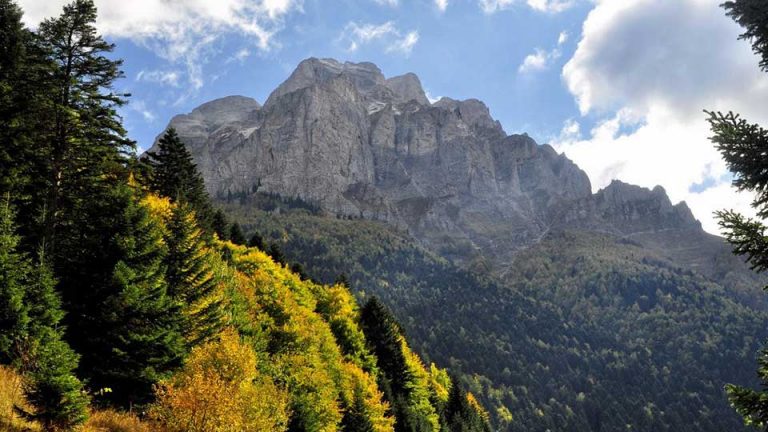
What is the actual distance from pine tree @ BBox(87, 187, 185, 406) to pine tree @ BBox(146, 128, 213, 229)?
1325 inches

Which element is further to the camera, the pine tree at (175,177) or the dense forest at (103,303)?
the pine tree at (175,177)

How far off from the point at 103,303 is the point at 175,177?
4236cm

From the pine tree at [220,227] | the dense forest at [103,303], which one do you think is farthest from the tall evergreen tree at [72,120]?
the pine tree at [220,227]

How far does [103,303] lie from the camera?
22.8m

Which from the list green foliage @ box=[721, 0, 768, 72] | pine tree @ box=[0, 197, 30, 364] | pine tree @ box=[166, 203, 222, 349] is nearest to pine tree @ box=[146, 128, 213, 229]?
pine tree @ box=[166, 203, 222, 349]

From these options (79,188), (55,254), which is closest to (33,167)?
(79,188)

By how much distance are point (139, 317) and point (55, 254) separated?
5.91 metres

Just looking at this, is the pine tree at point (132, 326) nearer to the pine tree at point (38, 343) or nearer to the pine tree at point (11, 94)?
the pine tree at point (38, 343)

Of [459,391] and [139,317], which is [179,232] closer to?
[139,317]

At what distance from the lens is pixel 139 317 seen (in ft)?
77.8

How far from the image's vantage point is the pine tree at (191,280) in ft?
106

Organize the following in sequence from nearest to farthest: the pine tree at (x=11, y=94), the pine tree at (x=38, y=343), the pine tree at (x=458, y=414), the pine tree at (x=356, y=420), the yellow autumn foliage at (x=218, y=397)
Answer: the pine tree at (x=38, y=343) < the yellow autumn foliage at (x=218, y=397) < the pine tree at (x=11, y=94) < the pine tree at (x=356, y=420) < the pine tree at (x=458, y=414)

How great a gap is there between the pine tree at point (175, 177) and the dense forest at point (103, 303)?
58.9 feet

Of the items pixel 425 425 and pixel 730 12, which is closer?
pixel 730 12
